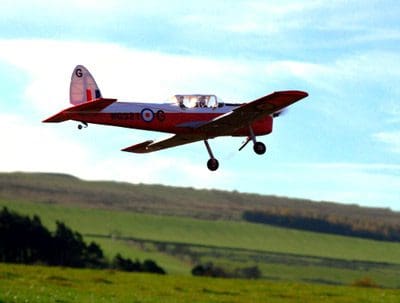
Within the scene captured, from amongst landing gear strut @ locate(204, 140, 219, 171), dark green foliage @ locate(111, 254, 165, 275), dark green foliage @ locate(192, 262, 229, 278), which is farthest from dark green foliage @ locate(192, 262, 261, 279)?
landing gear strut @ locate(204, 140, 219, 171)

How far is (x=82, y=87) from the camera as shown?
31.3 meters

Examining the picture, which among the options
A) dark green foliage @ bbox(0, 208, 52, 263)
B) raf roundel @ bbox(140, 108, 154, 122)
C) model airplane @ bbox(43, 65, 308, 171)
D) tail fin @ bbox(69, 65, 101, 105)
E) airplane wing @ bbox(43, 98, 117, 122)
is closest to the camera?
airplane wing @ bbox(43, 98, 117, 122)

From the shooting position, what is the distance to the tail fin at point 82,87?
101ft

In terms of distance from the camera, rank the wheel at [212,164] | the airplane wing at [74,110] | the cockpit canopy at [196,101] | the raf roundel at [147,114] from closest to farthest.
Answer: the wheel at [212,164] < the airplane wing at [74,110] < the raf roundel at [147,114] < the cockpit canopy at [196,101]

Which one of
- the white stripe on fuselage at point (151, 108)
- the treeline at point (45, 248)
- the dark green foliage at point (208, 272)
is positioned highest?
the white stripe on fuselage at point (151, 108)

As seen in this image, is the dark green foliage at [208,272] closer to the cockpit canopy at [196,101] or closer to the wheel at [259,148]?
the cockpit canopy at [196,101]

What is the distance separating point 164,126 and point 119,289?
139 feet

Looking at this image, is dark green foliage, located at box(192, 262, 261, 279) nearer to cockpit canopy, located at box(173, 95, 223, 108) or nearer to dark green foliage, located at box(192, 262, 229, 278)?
dark green foliage, located at box(192, 262, 229, 278)

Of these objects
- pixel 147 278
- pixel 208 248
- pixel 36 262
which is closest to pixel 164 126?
pixel 147 278

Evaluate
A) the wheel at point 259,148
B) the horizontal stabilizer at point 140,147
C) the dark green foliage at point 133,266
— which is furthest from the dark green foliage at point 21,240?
the wheel at point 259,148

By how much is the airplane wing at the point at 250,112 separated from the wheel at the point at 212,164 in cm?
121

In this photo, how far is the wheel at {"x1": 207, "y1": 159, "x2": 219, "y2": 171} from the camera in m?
26.6

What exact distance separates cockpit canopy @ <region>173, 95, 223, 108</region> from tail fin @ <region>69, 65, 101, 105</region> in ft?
9.02

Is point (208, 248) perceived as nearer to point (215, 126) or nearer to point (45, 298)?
point (45, 298)
